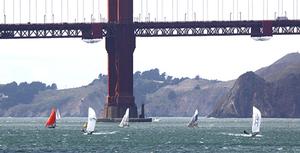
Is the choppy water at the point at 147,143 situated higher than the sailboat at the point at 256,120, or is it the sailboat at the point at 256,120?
the sailboat at the point at 256,120

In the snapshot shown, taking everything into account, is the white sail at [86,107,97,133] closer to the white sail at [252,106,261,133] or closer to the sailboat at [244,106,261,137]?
the sailboat at [244,106,261,137]

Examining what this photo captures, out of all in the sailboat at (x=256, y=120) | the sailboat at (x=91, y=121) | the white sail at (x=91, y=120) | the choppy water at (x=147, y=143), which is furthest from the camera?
the sailboat at (x=91, y=121)

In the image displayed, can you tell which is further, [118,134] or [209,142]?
[118,134]

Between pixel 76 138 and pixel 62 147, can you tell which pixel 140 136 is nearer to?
pixel 76 138

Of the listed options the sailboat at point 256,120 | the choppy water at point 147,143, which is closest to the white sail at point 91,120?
the choppy water at point 147,143

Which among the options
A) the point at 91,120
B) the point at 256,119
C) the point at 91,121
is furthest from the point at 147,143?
the point at 91,121

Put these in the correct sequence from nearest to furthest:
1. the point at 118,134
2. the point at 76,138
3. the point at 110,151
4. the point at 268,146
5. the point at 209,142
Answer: the point at 110,151 → the point at 268,146 → the point at 209,142 → the point at 76,138 → the point at 118,134

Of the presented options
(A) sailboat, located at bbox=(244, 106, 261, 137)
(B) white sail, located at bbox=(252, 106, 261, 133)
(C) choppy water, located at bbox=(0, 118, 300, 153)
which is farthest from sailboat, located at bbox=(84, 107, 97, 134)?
(B) white sail, located at bbox=(252, 106, 261, 133)

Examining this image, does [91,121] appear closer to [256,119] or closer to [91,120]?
[91,120]

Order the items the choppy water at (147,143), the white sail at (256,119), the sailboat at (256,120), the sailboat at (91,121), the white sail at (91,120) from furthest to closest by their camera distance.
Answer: the sailboat at (91,121)
the white sail at (91,120)
the sailboat at (256,120)
the white sail at (256,119)
the choppy water at (147,143)

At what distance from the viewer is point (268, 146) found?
155m

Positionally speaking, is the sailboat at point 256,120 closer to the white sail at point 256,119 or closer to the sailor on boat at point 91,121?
the white sail at point 256,119

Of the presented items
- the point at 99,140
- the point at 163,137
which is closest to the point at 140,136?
the point at 163,137

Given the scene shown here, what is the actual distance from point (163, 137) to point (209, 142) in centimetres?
1847
